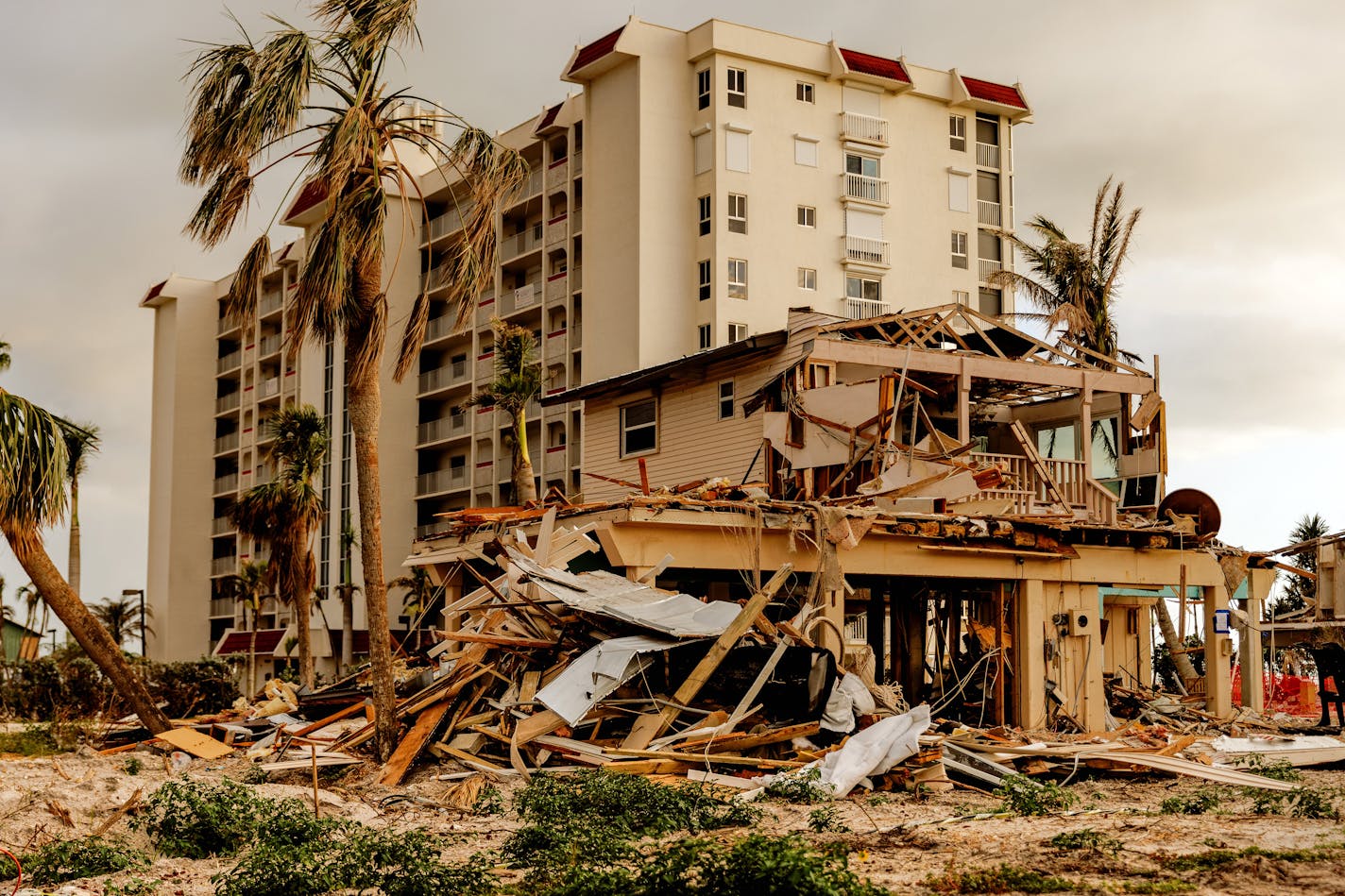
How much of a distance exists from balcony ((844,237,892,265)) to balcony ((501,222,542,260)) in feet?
42.1

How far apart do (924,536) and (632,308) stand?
3181cm

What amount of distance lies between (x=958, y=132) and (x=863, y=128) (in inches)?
220

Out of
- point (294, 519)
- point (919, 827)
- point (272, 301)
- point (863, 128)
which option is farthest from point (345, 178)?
point (272, 301)

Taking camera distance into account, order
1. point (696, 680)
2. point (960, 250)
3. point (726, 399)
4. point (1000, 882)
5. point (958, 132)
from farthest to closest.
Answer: point (958, 132) → point (960, 250) → point (726, 399) → point (696, 680) → point (1000, 882)

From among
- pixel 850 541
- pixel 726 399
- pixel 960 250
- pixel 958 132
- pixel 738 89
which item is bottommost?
pixel 850 541

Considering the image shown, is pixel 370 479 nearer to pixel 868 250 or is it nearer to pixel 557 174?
pixel 868 250

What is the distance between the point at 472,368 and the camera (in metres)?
62.8

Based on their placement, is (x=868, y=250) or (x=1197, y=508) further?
(x=868, y=250)

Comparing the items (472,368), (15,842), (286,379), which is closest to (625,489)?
(15,842)

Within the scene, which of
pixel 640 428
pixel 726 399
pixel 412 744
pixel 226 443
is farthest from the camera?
pixel 226 443

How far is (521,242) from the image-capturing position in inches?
2384

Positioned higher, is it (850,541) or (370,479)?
(370,479)

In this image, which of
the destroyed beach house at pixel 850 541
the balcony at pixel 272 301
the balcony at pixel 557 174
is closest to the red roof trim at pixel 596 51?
the balcony at pixel 557 174

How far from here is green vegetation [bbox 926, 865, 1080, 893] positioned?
9.28 metres
